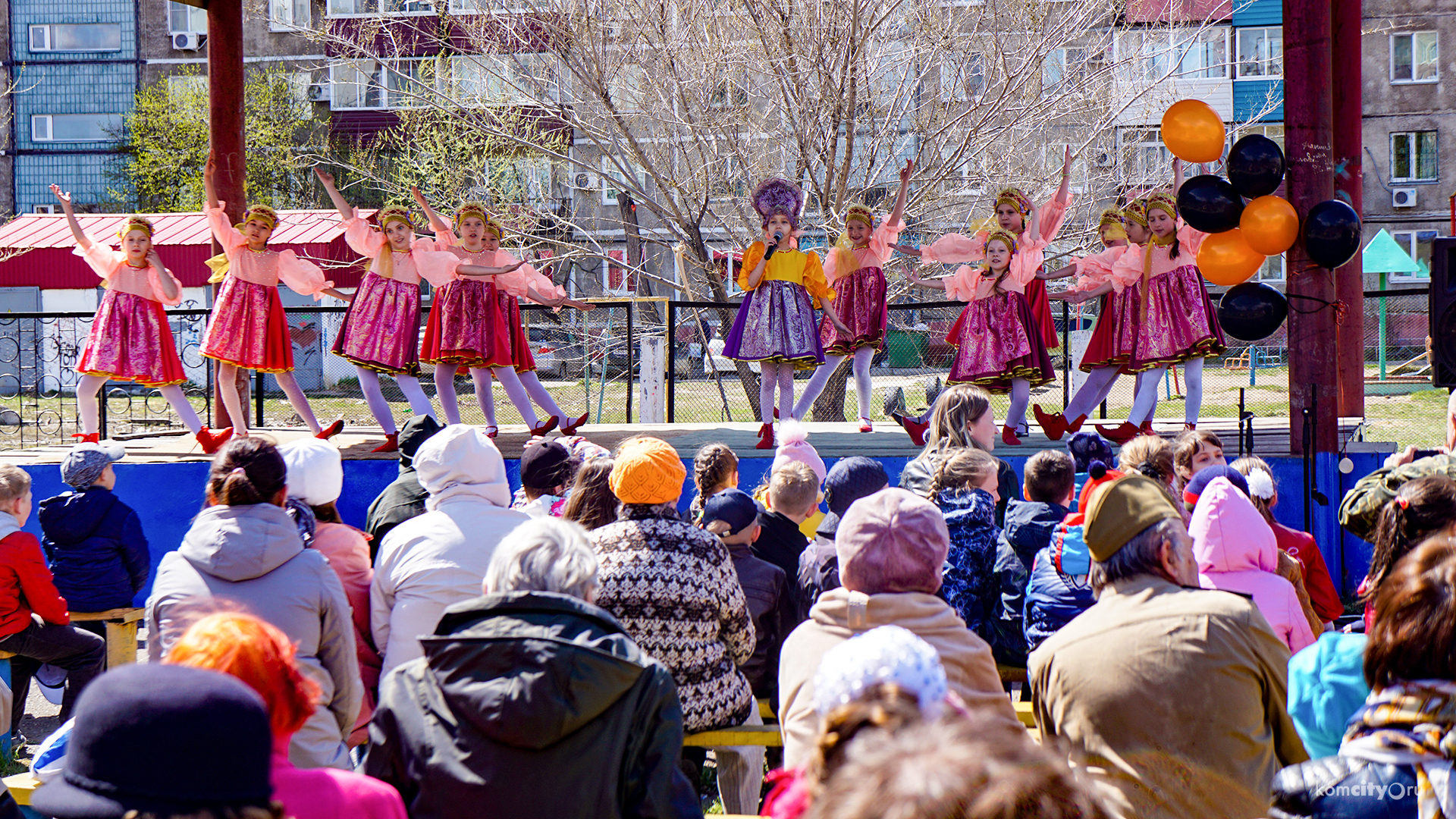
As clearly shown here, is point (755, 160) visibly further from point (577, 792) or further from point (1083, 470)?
point (577, 792)

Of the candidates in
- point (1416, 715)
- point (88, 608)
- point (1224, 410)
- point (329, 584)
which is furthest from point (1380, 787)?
point (1224, 410)

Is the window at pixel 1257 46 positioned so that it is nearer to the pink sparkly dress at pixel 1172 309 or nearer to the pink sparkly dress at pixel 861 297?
the pink sparkly dress at pixel 1172 309

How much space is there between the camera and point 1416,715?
1779 millimetres

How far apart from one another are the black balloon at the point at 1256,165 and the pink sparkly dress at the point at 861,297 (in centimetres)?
208

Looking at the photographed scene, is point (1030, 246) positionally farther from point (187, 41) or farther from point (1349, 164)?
point (187, 41)

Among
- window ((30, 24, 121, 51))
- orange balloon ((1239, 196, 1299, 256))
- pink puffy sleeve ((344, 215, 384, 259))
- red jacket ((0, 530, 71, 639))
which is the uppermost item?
window ((30, 24, 121, 51))

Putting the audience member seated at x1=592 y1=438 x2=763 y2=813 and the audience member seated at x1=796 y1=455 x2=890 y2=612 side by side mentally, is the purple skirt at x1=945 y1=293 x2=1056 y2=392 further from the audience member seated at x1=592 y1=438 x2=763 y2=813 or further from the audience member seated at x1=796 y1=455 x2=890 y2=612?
the audience member seated at x1=592 y1=438 x2=763 y2=813

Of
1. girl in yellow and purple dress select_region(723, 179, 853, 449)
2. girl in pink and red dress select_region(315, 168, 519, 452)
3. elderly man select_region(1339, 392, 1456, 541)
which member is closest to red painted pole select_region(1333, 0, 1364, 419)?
girl in yellow and purple dress select_region(723, 179, 853, 449)

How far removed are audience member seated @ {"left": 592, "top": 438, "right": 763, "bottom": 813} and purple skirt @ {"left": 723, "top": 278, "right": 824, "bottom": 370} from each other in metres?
4.23

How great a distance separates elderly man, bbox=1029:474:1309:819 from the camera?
6.85ft

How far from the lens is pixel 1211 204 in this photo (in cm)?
632

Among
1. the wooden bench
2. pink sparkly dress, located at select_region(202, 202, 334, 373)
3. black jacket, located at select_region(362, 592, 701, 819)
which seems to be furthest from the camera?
pink sparkly dress, located at select_region(202, 202, 334, 373)

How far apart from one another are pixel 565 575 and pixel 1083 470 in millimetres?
3563

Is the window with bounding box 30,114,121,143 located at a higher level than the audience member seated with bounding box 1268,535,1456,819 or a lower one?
higher
